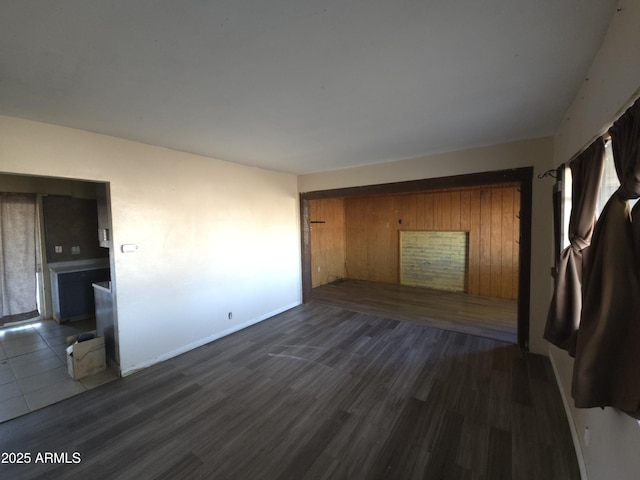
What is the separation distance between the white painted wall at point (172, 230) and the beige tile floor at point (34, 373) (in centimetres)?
45

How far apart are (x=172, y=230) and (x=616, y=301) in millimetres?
3641

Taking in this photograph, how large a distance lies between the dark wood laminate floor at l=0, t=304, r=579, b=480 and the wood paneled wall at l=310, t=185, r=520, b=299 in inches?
107

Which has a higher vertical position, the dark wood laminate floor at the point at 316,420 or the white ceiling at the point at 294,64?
the white ceiling at the point at 294,64

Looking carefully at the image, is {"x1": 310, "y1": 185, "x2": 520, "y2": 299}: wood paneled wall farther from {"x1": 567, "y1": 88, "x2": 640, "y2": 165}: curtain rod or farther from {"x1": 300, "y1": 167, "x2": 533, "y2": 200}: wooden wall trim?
{"x1": 567, "y1": 88, "x2": 640, "y2": 165}: curtain rod

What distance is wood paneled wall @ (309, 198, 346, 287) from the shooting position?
21.2ft

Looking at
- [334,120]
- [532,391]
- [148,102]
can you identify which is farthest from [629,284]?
[148,102]

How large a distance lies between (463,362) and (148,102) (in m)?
3.83

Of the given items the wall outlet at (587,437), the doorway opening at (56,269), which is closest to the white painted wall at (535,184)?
the wall outlet at (587,437)

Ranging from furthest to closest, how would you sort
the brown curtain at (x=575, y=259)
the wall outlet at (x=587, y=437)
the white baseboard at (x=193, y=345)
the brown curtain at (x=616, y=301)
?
the white baseboard at (x=193, y=345) < the brown curtain at (x=575, y=259) < the wall outlet at (x=587, y=437) < the brown curtain at (x=616, y=301)

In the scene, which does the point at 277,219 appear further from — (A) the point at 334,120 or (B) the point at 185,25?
(B) the point at 185,25

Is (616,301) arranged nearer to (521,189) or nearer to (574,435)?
(574,435)

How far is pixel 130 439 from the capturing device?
188 cm

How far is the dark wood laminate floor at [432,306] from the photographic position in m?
3.84

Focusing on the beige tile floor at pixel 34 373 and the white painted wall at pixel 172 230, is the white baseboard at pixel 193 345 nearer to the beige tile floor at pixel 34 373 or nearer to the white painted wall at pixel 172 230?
the white painted wall at pixel 172 230
